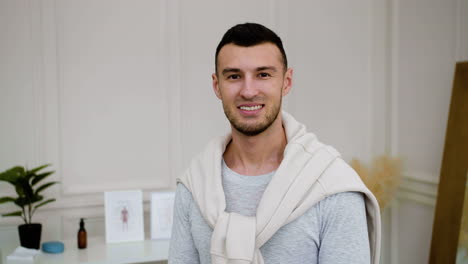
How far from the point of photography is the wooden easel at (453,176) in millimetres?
3180

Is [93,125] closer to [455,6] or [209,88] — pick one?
[209,88]

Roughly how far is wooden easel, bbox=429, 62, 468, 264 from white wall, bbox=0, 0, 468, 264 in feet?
0.71

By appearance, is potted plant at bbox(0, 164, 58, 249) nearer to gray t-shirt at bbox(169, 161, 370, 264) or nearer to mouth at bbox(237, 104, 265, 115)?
gray t-shirt at bbox(169, 161, 370, 264)

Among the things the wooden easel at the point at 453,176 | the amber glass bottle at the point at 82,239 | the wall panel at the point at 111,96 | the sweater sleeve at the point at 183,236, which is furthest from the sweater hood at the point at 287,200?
the wall panel at the point at 111,96

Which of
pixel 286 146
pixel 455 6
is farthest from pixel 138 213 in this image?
pixel 455 6

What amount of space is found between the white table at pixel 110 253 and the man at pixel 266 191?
1.15m

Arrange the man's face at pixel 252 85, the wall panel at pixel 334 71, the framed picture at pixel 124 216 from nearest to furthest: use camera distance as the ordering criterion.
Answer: the man's face at pixel 252 85 < the framed picture at pixel 124 216 < the wall panel at pixel 334 71

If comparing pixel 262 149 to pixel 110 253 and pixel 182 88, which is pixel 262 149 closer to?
pixel 110 253

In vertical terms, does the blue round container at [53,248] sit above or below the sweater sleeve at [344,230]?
below

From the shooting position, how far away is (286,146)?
1674 millimetres

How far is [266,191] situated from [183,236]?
0.35m

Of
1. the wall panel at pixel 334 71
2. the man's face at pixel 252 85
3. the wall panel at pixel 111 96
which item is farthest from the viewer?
the wall panel at pixel 334 71

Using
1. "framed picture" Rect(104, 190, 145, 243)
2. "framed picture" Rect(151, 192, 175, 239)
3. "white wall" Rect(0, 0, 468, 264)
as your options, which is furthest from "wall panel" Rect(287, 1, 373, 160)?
"framed picture" Rect(104, 190, 145, 243)

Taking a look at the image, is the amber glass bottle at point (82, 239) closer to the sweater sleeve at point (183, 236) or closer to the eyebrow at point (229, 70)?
the sweater sleeve at point (183, 236)
